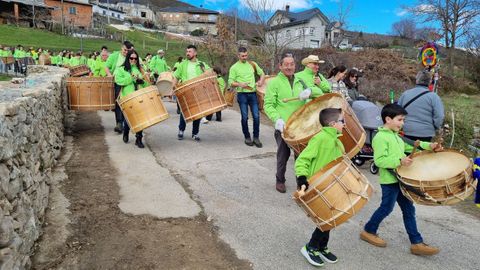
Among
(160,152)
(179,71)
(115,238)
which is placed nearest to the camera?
(115,238)

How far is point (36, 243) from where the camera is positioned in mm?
4105

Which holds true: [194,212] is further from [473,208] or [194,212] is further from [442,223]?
[473,208]

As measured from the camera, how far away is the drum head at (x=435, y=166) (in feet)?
13.2

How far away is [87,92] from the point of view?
28.8 feet

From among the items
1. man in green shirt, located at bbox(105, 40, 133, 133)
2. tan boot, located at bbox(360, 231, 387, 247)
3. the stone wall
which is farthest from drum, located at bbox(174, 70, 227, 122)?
tan boot, located at bbox(360, 231, 387, 247)

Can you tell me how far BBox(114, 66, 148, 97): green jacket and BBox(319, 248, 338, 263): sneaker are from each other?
17.0 ft

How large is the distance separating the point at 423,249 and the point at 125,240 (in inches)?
120

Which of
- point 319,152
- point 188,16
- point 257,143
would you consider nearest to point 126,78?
point 257,143

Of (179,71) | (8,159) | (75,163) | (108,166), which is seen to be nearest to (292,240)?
(8,159)

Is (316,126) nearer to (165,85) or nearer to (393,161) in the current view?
(393,161)

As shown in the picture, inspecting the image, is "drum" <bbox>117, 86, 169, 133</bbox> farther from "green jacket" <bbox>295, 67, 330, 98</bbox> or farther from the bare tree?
the bare tree

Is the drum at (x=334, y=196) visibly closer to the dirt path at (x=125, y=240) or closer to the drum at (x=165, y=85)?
the dirt path at (x=125, y=240)

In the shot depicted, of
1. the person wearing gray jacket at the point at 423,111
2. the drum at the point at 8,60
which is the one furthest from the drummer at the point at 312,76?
the drum at the point at 8,60

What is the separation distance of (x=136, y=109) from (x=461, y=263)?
5418 millimetres
